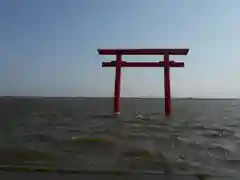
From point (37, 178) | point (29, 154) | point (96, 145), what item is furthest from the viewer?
point (96, 145)

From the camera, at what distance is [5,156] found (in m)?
4.33

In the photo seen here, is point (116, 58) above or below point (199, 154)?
above

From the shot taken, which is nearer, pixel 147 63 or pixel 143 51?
pixel 143 51

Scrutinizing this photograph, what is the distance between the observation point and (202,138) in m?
6.36

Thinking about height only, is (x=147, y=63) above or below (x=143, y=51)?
below

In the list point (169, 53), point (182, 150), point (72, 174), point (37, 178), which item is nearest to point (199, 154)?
point (182, 150)

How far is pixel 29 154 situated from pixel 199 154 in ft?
6.98

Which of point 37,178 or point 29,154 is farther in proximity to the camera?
point 29,154

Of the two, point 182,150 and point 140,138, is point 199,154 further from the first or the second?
point 140,138

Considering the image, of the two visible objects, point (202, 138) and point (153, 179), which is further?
point (202, 138)

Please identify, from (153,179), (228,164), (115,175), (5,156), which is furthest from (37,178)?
(228,164)

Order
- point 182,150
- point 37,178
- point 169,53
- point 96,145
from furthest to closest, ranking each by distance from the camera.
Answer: point 169,53 → point 96,145 → point 182,150 → point 37,178

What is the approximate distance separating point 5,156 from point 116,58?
7206 millimetres

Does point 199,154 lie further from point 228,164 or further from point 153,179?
point 153,179
